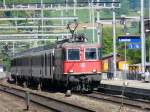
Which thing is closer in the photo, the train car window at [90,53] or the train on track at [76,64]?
the train on track at [76,64]

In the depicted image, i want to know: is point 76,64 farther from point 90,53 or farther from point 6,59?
point 6,59

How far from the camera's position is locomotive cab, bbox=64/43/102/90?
1479 inches

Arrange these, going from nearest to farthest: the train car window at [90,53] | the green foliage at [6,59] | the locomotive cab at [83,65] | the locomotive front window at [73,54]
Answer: the locomotive cab at [83,65], the locomotive front window at [73,54], the train car window at [90,53], the green foliage at [6,59]

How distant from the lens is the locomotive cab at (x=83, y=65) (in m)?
37.6

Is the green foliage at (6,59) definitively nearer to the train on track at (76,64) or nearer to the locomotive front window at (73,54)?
the train on track at (76,64)

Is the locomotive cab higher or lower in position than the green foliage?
higher

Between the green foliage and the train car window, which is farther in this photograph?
the green foliage

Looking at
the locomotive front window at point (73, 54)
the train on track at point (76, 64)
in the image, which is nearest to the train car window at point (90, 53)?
the train on track at point (76, 64)

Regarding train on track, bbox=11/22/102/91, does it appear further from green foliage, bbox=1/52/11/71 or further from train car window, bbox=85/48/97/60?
green foliage, bbox=1/52/11/71

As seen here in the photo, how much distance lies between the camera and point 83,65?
37938 millimetres

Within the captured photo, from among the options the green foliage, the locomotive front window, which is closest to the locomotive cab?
the locomotive front window

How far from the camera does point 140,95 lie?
34.3 m

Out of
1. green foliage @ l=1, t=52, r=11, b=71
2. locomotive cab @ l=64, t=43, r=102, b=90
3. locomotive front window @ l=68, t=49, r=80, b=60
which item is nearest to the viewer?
locomotive cab @ l=64, t=43, r=102, b=90

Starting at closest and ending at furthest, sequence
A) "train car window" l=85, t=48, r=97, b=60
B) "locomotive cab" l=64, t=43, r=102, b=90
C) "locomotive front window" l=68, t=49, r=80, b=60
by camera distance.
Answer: "locomotive cab" l=64, t=43, r=102, b=90, "locomotive front window" l=68, t=49, r=80, b=60, "train car window" l=85, t=48, r=97, b=60
